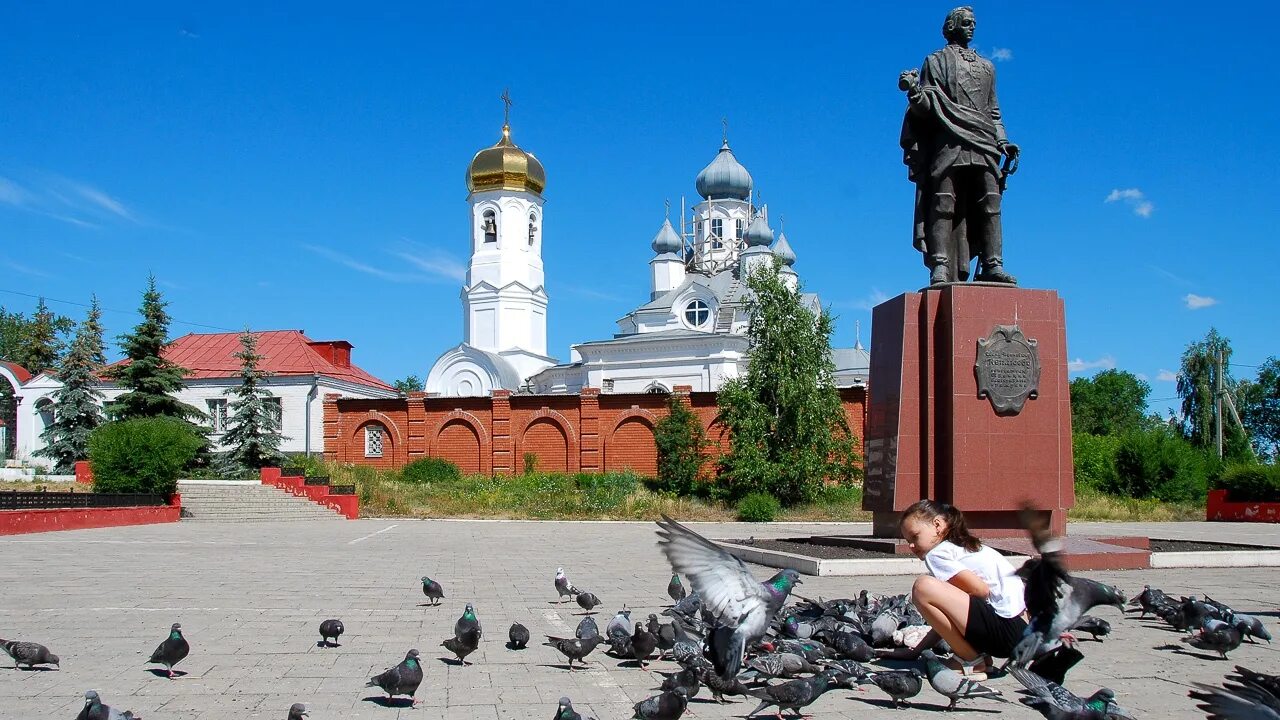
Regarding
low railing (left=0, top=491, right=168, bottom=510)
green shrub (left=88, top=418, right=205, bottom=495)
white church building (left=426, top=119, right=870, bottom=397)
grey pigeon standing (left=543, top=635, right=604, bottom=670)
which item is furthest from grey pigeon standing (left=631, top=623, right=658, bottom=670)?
white church building (left=426, top=119, right=870, bottom=397)

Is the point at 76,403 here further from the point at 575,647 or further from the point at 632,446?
the point at 575,647

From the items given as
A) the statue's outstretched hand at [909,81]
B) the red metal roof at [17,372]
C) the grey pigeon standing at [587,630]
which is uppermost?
the statue's outstretched hand at [909,81]

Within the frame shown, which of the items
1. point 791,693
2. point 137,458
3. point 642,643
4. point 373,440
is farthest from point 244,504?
point 791,693

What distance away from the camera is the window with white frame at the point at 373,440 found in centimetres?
4050

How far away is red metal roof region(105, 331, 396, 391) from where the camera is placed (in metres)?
47.6

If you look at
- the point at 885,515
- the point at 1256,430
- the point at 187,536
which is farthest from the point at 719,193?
the point at 885,515

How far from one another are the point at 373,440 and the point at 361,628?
33.3 metres

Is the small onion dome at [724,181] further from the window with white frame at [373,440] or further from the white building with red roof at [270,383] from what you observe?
the window with white frame at [373,440]

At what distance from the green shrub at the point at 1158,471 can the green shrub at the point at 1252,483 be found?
4.73 m

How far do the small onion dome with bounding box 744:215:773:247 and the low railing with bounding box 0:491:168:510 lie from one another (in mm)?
39731

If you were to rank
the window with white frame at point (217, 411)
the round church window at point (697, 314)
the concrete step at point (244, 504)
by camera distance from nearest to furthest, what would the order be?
the concrete step at point (244, 504) < the window with white frame at point (217, 411) < the round church window at point (697, 314)

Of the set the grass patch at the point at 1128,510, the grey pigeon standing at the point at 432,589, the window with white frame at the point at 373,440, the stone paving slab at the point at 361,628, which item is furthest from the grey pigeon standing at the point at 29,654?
the window with white frame at the point at 373,440

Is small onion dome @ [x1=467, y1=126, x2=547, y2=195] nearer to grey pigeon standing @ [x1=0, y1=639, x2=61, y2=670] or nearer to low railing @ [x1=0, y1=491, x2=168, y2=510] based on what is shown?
low railing @ [x1=0, y1=491, x2=168, y2=510]

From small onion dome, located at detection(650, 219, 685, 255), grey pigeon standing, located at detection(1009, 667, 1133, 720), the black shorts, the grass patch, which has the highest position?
small onion dome, located at detection(650, 219, 685, 255)
